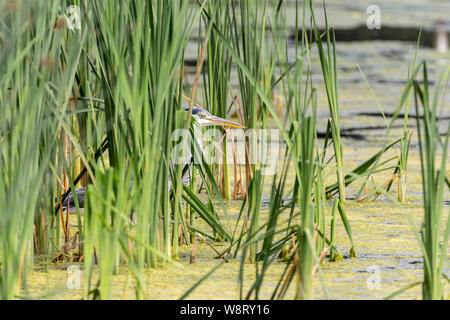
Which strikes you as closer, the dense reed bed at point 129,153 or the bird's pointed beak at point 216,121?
the dense reed bed at point 129,153

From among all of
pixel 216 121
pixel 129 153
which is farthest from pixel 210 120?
pixel 129 153

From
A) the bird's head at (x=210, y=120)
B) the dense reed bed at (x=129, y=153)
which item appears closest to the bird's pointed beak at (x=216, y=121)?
the bird's head at (x=210, y=120)

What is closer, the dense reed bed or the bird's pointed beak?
the dense reed bed

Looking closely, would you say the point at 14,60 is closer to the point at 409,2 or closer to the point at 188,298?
the point at 188,298

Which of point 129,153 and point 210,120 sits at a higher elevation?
point 129,153

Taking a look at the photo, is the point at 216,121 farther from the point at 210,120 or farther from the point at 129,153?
the point at 129,153

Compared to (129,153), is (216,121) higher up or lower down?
lower down

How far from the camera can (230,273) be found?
96.6 inches

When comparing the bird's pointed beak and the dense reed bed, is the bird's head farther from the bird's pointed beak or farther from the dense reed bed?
the dense reed bed

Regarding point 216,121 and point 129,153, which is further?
point 216,121

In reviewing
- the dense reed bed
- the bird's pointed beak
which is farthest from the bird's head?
the dense reed bed

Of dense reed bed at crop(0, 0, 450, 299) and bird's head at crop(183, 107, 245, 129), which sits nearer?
dense reed bed at crop(0, 0, 450, 299)

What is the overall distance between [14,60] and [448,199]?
7.37 feet

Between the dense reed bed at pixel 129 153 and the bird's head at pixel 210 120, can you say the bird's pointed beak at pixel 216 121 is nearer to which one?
the bird's head at pixel 210 120
